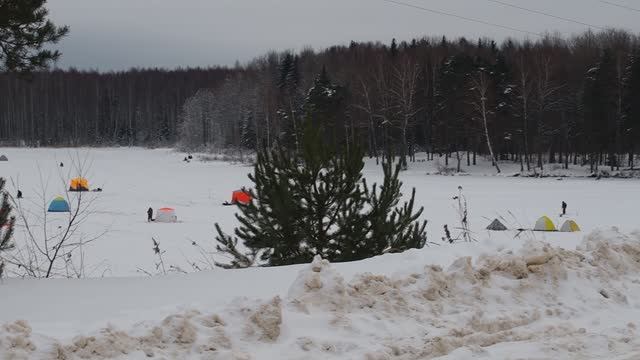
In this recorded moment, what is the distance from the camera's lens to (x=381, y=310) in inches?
219

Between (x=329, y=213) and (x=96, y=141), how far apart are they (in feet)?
384

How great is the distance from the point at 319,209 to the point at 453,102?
5178 cm

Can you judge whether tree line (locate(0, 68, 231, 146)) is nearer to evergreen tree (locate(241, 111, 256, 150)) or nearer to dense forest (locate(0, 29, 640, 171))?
dense forest (locate(0, 29, 640, 171))

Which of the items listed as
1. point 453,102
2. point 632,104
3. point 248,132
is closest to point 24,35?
point 632,104

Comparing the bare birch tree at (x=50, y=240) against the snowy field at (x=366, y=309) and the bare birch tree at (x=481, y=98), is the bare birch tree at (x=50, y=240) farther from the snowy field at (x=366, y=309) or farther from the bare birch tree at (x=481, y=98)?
the bare birch tree at (x=481, y=98)

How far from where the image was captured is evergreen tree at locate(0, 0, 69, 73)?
7098mm

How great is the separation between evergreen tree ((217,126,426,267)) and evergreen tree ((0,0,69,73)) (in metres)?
3.16

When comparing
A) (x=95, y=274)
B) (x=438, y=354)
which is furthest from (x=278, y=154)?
(x=95, y=274)

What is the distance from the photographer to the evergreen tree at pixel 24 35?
7098mm

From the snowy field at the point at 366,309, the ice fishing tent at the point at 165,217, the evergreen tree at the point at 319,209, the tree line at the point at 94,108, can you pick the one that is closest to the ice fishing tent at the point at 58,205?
the ice fishing tent at the point at 165,217

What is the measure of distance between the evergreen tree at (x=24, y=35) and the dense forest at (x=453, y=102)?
1.14ft

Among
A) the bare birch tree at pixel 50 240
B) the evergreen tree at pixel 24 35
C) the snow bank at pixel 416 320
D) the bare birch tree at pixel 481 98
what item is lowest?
the bare birch tree at pixel 50 240

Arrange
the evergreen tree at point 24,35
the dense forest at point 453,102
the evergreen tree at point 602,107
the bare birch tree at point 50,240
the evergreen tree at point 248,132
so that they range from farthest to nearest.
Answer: the evergreen tree at point 248,132, the dense forest at point 453,102, the evergreen tree at point 602,107, the bare birch tree at point 50,240, the evergreen tree at point 24,35

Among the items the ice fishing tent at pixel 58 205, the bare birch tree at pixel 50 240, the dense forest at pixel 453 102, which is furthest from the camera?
the dense forest at pixel 453 102
